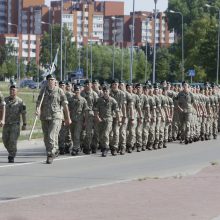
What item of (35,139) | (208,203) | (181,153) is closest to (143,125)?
(181,153)

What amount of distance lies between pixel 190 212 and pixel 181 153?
12986mm

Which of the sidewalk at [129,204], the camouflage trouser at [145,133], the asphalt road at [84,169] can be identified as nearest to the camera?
the sidewalk at [129,204]

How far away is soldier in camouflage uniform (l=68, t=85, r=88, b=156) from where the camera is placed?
2252 cm

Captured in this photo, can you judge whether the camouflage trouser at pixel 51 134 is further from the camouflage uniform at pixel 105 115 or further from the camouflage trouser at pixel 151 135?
the camouflage trouser at pixel 151 135

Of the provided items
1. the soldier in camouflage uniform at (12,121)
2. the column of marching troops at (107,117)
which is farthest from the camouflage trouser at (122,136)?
the soldier in camouflage uniform at (12,121)

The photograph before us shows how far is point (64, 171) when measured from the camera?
17.9m

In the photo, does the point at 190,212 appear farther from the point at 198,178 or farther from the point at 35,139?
the point at 35,139

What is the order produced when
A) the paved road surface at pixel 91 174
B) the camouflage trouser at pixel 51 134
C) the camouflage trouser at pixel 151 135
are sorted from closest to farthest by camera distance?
1. the paved road surface at pixel 91 174
2. the camouflage trouser at pixel 51 134
3. the camouflage trouser at pixel 151 135

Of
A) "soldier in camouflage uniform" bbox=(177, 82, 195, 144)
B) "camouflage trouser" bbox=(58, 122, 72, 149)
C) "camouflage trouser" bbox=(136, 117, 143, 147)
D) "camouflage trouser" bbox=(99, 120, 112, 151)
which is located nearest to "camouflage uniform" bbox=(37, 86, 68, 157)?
"camouflage trouser" bbox=(99, 120, 112, 151)

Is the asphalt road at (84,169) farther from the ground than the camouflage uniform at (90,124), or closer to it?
closer to it

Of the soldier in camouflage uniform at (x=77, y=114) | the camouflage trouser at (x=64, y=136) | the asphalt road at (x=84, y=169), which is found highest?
the soldier in camouflage uniform at (x=77, y=114)

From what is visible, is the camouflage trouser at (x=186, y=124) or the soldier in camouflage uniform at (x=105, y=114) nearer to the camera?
the soldier in camouflage uniform at (x=105, y=114)

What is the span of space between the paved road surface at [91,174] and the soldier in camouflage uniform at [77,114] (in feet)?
2.09

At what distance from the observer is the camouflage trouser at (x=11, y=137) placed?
19.8m
